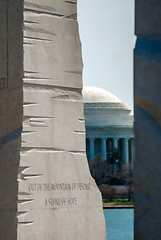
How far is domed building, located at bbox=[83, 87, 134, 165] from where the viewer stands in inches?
5684

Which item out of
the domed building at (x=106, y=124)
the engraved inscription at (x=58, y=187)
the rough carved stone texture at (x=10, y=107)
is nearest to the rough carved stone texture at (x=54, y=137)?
the engraved inscription at (x=58, y=187)

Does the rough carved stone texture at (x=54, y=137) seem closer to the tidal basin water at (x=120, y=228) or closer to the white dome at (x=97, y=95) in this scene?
the tidal basin water at (x=120, y=228)

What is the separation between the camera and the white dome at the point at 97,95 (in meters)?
146

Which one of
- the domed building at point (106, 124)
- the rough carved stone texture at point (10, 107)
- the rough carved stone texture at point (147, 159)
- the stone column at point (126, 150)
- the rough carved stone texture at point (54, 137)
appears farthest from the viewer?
the domed building at point (106, 124)

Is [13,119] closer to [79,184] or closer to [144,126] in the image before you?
[79,184]

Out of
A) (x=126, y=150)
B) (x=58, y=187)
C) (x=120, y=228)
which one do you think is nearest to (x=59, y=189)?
(x=58, y=187)

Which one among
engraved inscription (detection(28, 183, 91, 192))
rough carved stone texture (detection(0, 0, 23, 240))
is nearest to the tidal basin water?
engraved inscription (detection(28, 183, 91, 192))

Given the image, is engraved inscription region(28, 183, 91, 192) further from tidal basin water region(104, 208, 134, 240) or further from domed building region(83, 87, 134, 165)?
domed building region(83, 87, 134, 165)

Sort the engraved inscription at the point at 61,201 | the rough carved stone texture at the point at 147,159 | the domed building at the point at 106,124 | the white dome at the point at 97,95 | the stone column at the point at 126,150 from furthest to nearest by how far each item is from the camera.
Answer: the white dome at the point at 97,95, the domed building at the point at 106,124, the stone column at the point at 126,150, the rough carved stone texture at the point at 147,159, the engraved inscription at the point at 61,201

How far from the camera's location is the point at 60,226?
631 inches

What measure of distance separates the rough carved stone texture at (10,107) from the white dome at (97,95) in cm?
12904

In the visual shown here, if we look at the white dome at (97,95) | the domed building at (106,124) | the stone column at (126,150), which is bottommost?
the stone column at (126,150)

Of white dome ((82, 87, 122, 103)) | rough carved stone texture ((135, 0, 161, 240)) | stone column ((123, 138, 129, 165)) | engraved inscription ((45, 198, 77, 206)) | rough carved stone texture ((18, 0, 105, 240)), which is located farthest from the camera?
white dome ((82, 87, 122, 103))

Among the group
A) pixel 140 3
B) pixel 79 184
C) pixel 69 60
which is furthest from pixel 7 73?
pixel 140 3
